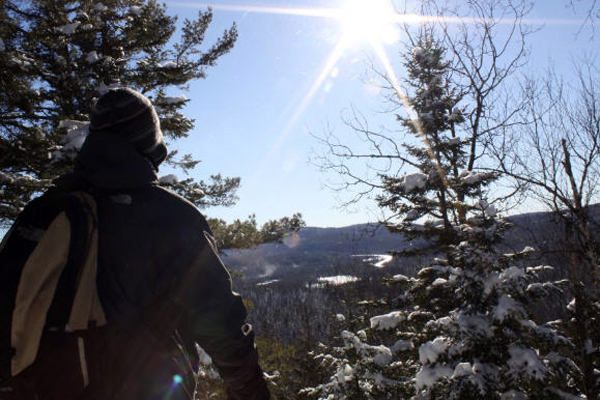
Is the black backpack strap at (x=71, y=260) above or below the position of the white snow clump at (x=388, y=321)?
above

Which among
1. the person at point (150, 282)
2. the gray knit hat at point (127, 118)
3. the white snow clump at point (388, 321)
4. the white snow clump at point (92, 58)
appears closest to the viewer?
the person at point (150, 282)

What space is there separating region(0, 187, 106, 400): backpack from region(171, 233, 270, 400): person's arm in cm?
33

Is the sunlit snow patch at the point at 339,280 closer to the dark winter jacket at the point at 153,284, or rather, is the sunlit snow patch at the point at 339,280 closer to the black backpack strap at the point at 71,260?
the dark winter jacket at the point at 153,284

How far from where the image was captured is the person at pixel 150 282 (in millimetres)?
1232

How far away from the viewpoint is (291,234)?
30.9 ft

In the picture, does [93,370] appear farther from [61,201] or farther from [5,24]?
[5,24]

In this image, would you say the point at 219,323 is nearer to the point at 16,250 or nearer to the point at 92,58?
the point at 16,250

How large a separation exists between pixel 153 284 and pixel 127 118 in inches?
28.3

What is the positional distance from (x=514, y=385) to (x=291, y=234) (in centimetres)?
584

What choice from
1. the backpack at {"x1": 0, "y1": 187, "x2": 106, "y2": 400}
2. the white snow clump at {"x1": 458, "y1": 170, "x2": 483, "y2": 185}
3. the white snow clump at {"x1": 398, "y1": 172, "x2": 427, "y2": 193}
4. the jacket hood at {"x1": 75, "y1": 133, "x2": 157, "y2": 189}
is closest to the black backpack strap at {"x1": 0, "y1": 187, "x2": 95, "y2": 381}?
the backpack at {"x1": 0, "y1": 187, "x2": 106, "y2": 400}

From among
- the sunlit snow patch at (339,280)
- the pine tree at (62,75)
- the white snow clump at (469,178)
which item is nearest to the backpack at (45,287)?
the pine tree at (62,75)

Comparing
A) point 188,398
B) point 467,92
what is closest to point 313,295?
point 467,92

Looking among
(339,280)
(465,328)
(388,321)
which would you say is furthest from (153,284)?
(339,280)

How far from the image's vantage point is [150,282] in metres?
1.35
